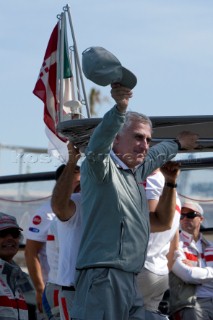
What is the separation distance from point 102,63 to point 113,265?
3.96 ft

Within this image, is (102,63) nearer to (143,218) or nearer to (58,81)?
(143,218)

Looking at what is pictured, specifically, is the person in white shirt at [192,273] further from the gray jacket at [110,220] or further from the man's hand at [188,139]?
the gray jacket at [110,220]

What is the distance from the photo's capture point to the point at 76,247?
6.63 m

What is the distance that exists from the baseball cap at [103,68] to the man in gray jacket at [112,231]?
1.36ft

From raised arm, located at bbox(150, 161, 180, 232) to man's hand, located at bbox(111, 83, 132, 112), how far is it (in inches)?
48.0

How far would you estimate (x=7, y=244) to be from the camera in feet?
28.2

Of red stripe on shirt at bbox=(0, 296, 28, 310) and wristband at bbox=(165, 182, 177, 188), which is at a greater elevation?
wristband at bbox=(165, 182, 177, 188)

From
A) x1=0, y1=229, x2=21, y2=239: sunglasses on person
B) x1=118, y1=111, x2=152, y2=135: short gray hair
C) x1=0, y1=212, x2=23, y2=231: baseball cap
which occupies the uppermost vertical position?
x1=118, y1=111, x2=152, y2=135: short gray hair

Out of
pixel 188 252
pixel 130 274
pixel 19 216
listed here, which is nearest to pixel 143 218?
pixel 130 274

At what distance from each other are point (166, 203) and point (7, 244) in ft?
7.43

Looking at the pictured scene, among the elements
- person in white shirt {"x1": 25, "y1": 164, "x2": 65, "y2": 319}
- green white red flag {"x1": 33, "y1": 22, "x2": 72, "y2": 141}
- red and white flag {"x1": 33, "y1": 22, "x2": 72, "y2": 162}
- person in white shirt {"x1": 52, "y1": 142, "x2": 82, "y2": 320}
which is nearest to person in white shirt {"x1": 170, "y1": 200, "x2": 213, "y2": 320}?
person in white shirt {"x1": 25, "y1": 164, "x2": 65, "y2": 319}

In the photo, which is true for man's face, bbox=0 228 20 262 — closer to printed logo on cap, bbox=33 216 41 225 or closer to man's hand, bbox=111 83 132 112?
printed logo on cap, bbox=33 216 41 225

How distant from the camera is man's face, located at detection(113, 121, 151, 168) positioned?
19.7ft

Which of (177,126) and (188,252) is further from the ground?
(177,126)
